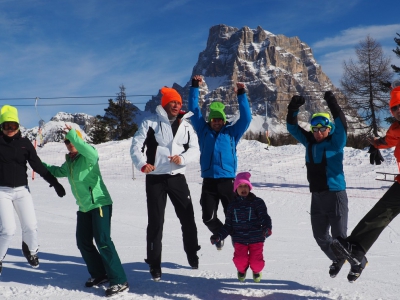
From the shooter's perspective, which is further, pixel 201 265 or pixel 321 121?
pixel 201 265

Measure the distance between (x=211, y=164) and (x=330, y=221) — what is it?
61.1 inches

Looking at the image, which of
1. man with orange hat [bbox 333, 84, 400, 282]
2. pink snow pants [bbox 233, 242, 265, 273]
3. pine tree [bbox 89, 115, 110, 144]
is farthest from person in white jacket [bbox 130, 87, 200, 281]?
pine tree [bbox 89, 115, 110, 144]

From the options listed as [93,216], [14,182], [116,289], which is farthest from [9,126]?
[116,289]

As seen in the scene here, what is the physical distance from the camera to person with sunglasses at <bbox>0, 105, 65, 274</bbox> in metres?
4.57

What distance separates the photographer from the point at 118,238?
7238mm

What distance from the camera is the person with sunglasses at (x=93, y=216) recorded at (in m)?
4.16

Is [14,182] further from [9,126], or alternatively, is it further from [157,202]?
[157,202]

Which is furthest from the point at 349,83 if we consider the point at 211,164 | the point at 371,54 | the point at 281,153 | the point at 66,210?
the point at 211,164

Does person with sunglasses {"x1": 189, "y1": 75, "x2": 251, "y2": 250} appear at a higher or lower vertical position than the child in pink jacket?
higher

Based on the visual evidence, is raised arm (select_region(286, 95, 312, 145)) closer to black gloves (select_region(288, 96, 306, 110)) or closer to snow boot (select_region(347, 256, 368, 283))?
black gloves (select_region(288, 96, 306, 110))

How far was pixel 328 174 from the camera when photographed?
4.24m

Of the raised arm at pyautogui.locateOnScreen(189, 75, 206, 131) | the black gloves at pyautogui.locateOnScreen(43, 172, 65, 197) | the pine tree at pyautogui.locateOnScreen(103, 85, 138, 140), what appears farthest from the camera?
the pine tree at pyautogui.locateOnScreen(103, 85, 138, 140)

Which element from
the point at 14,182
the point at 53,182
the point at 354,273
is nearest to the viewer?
the point at 354,273

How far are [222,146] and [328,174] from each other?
1361mm
